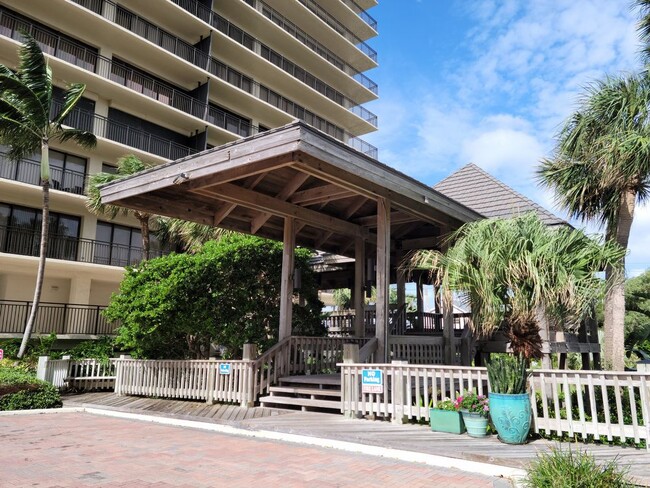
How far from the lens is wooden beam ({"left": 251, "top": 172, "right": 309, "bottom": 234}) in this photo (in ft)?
33.3

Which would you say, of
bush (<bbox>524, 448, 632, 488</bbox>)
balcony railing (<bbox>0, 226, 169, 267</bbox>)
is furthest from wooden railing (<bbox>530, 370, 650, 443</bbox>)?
balcony railing (<bbox>0, 226, 169, 267</bbox>)

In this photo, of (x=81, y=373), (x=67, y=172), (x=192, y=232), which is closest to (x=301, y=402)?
(x=81, y=373)

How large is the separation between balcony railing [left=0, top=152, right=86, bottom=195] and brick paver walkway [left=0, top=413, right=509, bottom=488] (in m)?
15.2

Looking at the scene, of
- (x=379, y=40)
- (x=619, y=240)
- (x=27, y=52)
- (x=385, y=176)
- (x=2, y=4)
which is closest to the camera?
(x=385, y=176)

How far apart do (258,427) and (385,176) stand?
4.89m

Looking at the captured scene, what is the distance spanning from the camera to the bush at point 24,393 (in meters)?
10.5

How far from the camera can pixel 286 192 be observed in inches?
426

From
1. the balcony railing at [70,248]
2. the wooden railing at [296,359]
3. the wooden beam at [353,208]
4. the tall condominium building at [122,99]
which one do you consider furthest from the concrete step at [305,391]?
the tall condominium building at [122,99]

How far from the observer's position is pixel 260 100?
100.0ft

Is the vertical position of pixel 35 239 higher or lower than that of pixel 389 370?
higher

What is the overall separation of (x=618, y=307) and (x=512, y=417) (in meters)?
6.99

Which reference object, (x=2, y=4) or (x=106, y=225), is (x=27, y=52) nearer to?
(x=2, y=4)

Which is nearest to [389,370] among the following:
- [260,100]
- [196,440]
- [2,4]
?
[196,440]

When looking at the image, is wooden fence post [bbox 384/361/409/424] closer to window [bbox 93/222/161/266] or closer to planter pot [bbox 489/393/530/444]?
planter pot [bbox 489/393/530/444]
